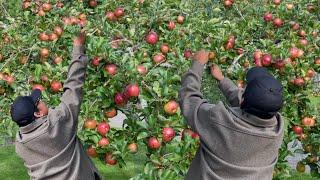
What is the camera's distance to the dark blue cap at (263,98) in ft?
7.88

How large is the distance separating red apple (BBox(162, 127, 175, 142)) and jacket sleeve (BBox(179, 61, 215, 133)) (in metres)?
0.56

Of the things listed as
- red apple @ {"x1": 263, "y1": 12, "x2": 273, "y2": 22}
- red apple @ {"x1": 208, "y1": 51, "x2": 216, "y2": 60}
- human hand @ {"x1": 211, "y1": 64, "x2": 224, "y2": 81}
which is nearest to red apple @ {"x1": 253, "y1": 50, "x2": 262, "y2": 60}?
red apple @ {"x1": 208, "y1": 51, "x2": 216, "y2": 60}

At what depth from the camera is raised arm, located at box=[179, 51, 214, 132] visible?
8.70ft

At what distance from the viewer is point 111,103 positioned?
3549mm

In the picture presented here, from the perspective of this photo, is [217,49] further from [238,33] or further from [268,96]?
[268,96]

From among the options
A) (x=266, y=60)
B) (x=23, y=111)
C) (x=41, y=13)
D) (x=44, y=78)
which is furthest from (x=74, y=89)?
(x=41, y=13)

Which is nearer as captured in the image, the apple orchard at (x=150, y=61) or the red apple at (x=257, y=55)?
the apple orchard at (x=150, y=61)

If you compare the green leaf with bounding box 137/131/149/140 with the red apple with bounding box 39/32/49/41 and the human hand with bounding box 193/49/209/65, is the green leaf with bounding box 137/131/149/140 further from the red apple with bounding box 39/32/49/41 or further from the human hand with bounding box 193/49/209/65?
the red apple with bounding box 39/32/49/41

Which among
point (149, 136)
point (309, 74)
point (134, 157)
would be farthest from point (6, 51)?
point (134, 157)

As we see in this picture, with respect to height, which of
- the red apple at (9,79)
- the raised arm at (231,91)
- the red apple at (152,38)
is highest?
the raised arm at (231,91)

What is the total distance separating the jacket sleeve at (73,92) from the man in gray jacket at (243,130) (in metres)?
0.70

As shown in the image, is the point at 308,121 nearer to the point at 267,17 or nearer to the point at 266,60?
the point at 266,60

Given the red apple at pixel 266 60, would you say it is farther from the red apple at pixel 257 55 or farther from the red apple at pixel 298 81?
the red apple at pixel 298 81

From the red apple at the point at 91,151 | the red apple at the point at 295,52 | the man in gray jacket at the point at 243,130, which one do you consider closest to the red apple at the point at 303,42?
the red apple at the point at 295,52
